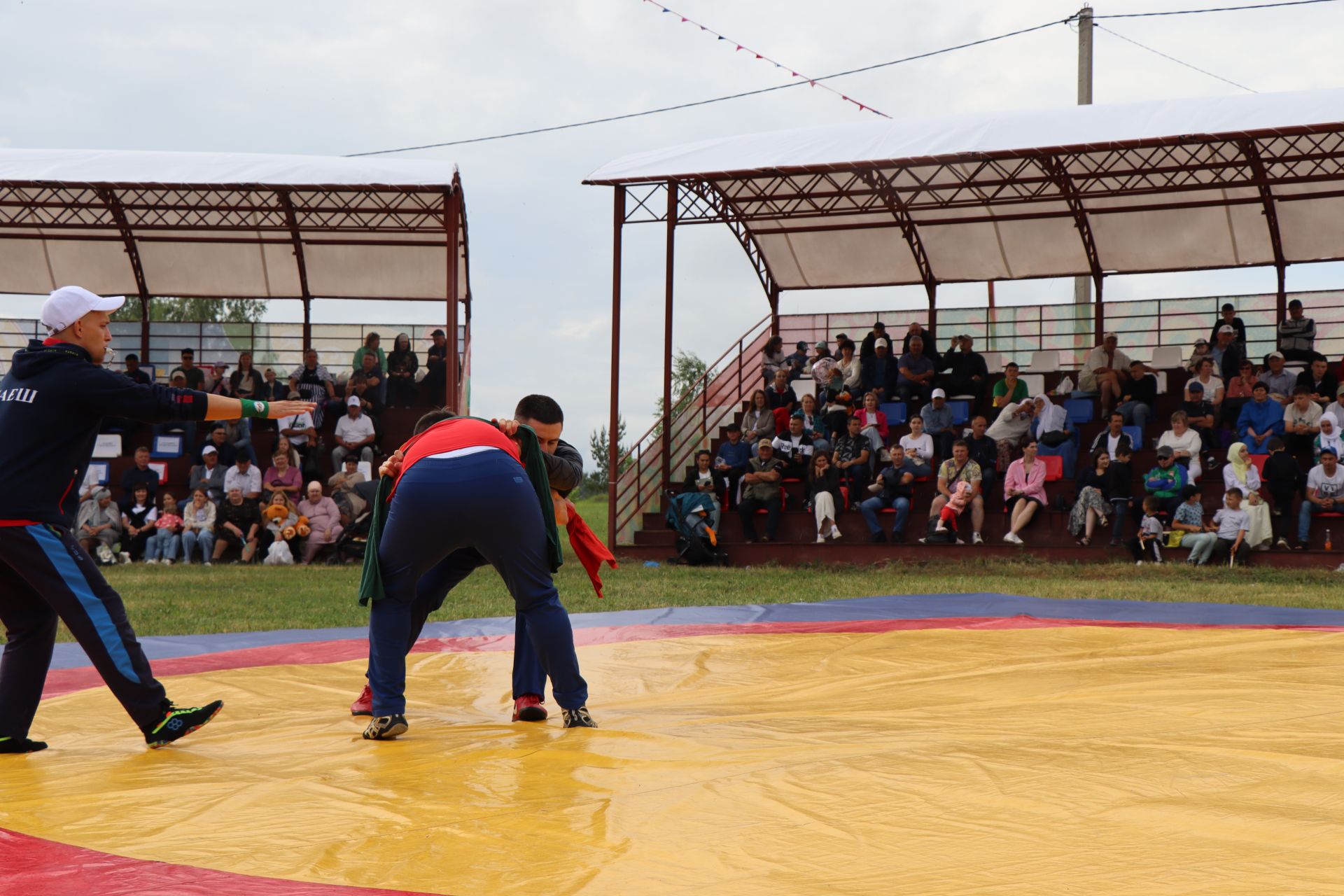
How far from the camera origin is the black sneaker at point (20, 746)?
3918mm

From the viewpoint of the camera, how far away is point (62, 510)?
Result: 12.9ft

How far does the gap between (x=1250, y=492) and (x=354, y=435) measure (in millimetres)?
10555

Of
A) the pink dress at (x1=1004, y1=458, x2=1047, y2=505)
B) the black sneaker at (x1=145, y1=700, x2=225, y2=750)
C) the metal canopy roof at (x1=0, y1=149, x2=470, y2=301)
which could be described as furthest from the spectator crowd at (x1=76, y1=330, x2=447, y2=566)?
the black sneaker at (x1=145, y1=700, x2=225, y2=750)

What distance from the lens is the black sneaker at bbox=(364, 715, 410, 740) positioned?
3.90 meters

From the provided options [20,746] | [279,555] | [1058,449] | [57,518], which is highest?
[1058,449]

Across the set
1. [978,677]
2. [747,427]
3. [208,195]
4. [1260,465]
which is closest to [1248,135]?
[1260,465]

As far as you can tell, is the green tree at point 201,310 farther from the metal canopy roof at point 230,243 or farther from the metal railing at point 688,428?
the metal railing at point 688,428

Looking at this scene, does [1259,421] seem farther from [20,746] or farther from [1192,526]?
[20,746]

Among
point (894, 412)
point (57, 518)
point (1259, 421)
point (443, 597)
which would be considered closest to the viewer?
point (57, 518)

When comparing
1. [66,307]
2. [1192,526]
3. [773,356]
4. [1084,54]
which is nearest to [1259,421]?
[1192,526]

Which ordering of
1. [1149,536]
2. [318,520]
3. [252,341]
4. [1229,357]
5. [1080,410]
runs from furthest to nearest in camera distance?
[252,341] → [1080,410] → [1229,357] → [318,520] → [1149,536]

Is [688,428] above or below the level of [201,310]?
below

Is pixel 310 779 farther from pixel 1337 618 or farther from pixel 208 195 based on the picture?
pixel 208 195

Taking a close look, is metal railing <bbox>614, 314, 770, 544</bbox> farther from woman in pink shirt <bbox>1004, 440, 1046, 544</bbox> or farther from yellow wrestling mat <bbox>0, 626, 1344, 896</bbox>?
yellow wrestling mat <bbox>0, 626, 1344, 896</bbox>
